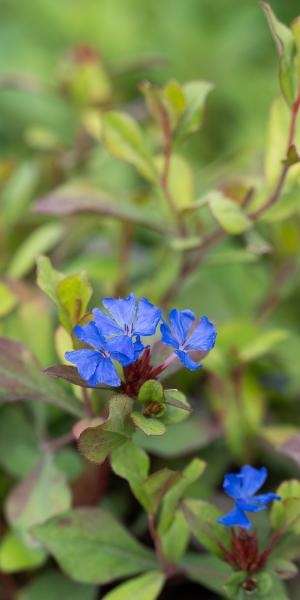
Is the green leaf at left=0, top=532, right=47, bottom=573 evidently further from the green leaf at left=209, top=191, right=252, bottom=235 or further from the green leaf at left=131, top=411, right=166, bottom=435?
the green leaf at left=209, top=191, right=252, bottom=235

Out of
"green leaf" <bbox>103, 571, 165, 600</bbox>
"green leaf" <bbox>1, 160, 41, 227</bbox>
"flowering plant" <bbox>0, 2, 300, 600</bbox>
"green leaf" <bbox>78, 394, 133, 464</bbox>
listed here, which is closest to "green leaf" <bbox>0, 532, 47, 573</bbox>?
"flowering plant" <bbox>0, 2, 300, 600</bbox>

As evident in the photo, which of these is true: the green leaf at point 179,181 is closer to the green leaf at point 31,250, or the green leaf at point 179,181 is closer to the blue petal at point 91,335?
the green leaf at point 31,250

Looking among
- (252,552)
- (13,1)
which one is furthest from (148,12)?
(252,552)

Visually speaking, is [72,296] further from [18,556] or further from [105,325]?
[18,556]

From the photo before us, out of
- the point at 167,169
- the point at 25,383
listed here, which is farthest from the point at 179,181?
the point at 25,383

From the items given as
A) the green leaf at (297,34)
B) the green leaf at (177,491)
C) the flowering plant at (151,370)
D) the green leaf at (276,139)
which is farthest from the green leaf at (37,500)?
the green leaf at (297,34)

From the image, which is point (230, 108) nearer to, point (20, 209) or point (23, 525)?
point (20, 209)
